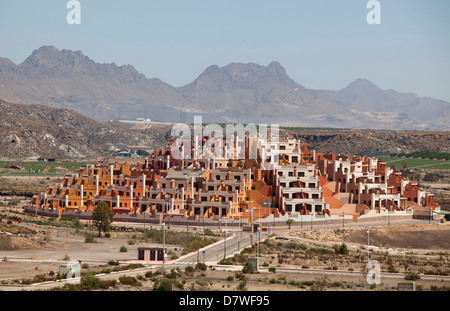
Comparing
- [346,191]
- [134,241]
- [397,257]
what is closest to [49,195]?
[134,241]

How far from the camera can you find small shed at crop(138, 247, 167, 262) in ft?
184

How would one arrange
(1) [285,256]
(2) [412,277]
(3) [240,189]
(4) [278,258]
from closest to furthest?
(2) [412,277]
(4) [278,258]
(1) [285,256]
(3) [240,189]

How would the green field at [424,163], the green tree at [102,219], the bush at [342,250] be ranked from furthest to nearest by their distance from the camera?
the green field at [424,163] < the green tree at [102,219] < the bush at [342,250]

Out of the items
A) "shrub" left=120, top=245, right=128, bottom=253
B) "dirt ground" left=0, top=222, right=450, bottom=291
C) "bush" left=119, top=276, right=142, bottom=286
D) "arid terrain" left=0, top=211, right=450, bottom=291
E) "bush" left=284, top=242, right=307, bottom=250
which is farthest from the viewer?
"bush" left=284, top=242, right=307, bottom=250

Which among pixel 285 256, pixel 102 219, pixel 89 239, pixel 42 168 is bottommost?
pixel 285 256

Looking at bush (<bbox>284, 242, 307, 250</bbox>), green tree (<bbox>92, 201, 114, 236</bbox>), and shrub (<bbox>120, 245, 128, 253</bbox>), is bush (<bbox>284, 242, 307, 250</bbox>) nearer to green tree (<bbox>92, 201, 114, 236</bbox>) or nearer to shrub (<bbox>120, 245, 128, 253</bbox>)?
shrub (<bbox>120, 245, 128, 253</bbox>)

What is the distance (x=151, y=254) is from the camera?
184 ft

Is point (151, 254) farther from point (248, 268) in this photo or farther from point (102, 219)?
point (102, 219)

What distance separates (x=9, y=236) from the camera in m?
62.9

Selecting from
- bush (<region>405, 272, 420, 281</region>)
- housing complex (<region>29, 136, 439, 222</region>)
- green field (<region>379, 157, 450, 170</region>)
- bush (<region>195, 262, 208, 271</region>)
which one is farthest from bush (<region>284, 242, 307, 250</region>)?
green field (<region>379, 157, 450, 170</region>)

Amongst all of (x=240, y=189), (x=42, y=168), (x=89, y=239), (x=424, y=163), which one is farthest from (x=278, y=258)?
(x=424, y=163)

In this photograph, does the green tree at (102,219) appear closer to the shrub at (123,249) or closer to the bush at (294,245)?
the shrub at (123,249)

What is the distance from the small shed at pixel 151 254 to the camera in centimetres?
5600

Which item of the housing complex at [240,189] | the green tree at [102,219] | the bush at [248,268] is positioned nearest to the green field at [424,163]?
the housing complex at [240,189]
